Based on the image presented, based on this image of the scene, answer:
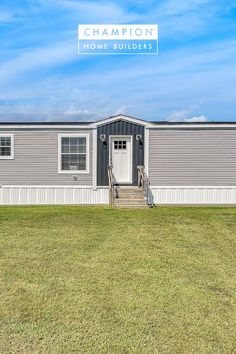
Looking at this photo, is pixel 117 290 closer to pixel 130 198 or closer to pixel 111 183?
pixel 130 198

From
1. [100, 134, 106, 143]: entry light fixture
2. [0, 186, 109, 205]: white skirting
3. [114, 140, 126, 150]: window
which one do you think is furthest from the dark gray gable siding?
[0, 186, 109, 205]: white skirting

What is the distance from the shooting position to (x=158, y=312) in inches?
172

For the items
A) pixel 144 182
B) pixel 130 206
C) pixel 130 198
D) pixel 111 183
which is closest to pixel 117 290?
pixel 130 206

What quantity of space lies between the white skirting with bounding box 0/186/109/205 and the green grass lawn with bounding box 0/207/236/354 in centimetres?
677

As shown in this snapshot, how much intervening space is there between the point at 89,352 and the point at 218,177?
46.0 feet

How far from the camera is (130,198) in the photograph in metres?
15.8

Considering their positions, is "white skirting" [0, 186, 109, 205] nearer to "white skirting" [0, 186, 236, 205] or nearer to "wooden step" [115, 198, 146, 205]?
"white skirting" [0, 186, 236, 205]

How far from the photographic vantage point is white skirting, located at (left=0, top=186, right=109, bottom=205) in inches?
653

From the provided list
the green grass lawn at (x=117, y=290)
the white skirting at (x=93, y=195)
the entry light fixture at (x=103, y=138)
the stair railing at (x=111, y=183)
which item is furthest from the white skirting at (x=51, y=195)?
the green grass lawn at (x=117, y=290)

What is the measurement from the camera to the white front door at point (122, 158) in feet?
54.1

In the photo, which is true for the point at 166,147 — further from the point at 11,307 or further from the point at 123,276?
the point at 11,307

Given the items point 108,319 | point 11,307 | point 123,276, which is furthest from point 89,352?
point 123,276

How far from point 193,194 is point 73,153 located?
587cm

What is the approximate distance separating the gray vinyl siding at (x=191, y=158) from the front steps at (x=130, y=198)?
101 cm
